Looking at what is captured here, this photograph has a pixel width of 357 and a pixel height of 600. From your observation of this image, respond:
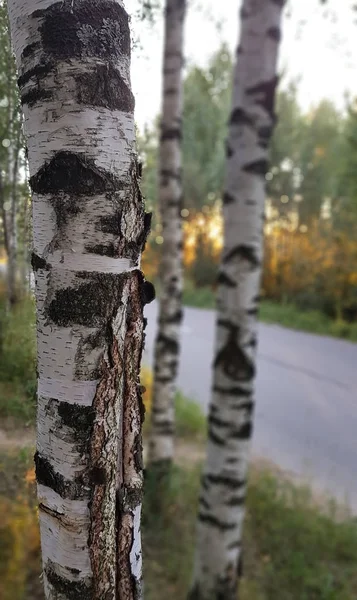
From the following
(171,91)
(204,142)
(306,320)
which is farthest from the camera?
(204,142)

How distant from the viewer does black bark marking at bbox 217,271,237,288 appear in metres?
2.79

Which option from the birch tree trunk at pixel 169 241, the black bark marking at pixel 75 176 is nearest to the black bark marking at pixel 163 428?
the birch tree trunk at pixel 169 241

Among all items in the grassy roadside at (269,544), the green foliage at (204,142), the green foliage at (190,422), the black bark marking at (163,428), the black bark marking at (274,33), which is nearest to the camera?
the black bark marking at (274,33)

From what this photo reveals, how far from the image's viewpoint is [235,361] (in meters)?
2.82

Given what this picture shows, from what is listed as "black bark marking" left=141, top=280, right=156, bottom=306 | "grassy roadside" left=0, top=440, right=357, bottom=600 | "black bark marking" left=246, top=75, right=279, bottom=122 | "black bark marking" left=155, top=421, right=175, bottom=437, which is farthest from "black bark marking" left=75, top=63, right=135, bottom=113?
"black bark marking" left=155, top=421, right=175, bottom=437

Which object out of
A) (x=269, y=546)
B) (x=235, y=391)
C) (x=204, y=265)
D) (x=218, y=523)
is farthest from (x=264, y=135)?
(x=204, y=265)

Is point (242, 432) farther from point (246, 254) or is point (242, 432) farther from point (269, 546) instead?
point (269, 546)

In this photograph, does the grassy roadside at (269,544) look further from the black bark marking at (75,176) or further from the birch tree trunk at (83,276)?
the black bark marking at (75,176)

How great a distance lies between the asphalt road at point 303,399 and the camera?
17.2ft

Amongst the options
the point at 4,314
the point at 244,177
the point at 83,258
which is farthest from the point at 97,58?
the point at 244,177

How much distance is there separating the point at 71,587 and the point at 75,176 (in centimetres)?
62

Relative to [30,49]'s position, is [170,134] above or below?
above

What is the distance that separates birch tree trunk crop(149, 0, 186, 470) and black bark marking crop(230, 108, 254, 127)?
4.34ft

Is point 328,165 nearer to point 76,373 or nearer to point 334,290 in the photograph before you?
point 334,290
